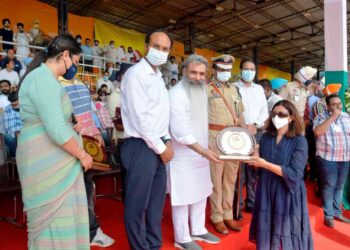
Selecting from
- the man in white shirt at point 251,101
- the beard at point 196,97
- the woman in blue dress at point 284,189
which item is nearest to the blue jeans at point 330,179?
the man in white shirt at point 251,101

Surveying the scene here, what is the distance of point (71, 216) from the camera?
1541 mm

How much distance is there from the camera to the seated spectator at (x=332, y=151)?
130 inches

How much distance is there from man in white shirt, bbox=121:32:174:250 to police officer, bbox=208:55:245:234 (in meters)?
0.71

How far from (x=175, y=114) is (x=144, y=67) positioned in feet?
1.38

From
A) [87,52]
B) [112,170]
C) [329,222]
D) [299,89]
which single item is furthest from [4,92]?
[329,222]

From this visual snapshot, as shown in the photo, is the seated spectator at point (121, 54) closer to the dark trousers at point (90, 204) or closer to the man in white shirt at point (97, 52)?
the man in white shirt at point (97, 52)

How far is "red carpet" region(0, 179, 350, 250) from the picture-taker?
97.0 inches

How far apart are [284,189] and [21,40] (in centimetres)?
753

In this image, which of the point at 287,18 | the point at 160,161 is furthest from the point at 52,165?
the point at 287,18

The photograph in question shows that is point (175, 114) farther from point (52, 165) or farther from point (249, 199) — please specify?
point (249, 199)

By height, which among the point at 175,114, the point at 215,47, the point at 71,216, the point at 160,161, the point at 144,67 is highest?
the point at 215,47

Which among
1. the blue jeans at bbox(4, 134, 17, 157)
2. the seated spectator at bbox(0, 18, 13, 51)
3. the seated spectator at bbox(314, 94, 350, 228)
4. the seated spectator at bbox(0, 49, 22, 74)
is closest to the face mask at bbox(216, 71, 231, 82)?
the seated spectator at bbox(314, 94, 350, 228)

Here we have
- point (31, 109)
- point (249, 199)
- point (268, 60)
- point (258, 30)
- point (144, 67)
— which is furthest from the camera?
point (268, 60)

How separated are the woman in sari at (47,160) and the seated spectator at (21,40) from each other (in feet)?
21.5
